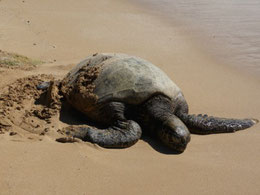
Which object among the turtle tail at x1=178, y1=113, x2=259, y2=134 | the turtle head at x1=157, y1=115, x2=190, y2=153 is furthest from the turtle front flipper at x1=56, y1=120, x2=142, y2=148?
the turtle tail at x1=178, y1=113, x2=259, y2=134

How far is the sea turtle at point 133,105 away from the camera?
12.5 ft

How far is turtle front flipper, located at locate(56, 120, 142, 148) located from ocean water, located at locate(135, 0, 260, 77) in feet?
11.4

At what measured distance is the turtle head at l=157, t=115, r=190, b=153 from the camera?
3.60 metres

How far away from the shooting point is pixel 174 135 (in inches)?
143

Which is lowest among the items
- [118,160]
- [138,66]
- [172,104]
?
[118,160]

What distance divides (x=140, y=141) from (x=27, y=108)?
60.8 inches

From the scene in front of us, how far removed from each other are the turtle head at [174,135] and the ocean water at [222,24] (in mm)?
3154

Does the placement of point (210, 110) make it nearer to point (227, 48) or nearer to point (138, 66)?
point (138, 66)

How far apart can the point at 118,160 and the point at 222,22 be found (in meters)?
6.98


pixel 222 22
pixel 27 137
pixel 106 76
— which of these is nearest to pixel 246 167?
pixel 106 76

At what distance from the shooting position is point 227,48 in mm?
7551

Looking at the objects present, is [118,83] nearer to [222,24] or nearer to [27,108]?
[27,108]

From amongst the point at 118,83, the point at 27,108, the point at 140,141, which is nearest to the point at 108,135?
the point at 140,141

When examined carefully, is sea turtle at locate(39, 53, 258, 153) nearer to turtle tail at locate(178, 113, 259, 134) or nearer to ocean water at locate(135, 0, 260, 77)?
turtle tail at locate(178, 113, 259, 134)
